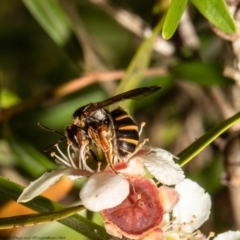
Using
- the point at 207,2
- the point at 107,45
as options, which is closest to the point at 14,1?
the point at 107,45

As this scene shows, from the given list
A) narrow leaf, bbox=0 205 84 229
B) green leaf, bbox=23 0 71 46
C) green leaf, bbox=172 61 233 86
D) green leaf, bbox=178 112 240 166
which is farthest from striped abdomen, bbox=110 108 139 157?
green leaf, bbox=23 0 71 46

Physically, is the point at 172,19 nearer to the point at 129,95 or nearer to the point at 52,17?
the point at 129,95

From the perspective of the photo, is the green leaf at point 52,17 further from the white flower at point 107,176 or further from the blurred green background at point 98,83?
the white flower at point 107,176

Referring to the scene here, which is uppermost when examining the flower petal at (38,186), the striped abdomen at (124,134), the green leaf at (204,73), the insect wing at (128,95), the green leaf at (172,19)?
the green leaf at (172,19)

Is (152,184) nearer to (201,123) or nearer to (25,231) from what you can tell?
(25,231)

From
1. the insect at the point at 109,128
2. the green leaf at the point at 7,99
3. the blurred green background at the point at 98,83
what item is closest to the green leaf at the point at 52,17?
the blurred green background at the point at 98,83

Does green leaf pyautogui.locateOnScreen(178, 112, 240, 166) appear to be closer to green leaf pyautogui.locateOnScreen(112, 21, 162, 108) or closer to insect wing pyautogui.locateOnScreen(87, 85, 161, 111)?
insect wing pyautogui.locateOnScreen(87, 85, 161, 111)

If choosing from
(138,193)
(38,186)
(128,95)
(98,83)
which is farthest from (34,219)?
(98,83)
